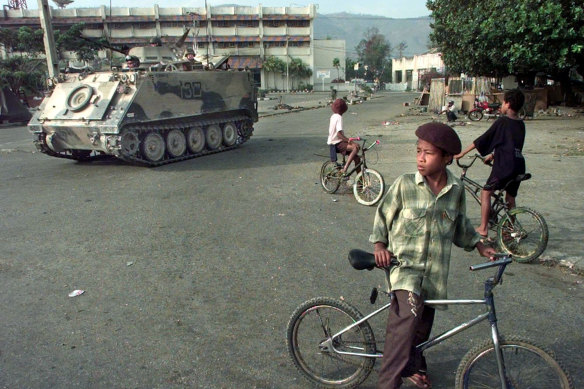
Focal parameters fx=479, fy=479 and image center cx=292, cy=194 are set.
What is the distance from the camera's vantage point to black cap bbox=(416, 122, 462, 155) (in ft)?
8.19

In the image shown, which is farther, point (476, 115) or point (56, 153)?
point (476, 115)

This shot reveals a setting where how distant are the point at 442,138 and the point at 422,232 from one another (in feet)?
1.69

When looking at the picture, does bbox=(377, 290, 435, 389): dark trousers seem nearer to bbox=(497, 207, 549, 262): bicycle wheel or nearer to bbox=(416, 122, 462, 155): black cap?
bbox=(416, 122, 462, 155): black cap

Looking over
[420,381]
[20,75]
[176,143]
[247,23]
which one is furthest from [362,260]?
[247,23]

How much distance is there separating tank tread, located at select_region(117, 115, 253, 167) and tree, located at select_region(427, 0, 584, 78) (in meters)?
9.90

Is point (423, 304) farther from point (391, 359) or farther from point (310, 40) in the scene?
point (310, 40)

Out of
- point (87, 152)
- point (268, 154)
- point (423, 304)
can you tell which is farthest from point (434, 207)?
point (87, 152)

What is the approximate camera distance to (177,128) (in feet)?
40.9

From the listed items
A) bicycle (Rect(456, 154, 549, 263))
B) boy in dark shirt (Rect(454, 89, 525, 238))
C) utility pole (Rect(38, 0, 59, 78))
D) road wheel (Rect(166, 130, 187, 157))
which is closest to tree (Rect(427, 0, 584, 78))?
road wheel (Rect(166, 130, 187, 157))

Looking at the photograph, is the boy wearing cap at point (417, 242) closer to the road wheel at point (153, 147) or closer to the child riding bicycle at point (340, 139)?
the child riding bicycle at point (340, 139)

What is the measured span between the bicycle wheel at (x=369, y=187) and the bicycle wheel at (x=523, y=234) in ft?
8.11

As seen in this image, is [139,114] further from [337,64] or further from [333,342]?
[337,64]

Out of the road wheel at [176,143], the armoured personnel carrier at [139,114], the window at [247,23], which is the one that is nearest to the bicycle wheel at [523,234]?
the armoured personnel carrier at [139,114]

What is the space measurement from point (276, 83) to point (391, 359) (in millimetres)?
78791
